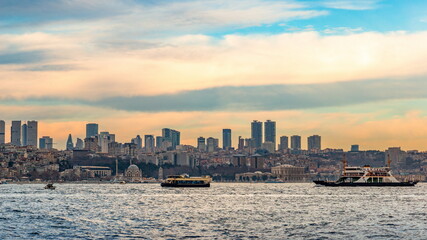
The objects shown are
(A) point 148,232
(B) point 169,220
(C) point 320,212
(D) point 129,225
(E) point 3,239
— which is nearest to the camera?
(E) point 3,239

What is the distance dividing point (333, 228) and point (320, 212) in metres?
19.8

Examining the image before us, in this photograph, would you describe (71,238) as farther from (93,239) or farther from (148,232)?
(148,232)

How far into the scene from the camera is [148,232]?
195ft

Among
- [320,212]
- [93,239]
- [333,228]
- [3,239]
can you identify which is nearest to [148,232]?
[93,239]

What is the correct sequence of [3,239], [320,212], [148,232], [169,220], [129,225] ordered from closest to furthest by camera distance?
[3,239] < [148,232] < [129,225] < [169,220] < [320,212]

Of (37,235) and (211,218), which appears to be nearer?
(37,235)

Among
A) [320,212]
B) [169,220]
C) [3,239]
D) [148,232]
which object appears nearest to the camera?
[3,239]

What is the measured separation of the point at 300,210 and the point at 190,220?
63.8ft

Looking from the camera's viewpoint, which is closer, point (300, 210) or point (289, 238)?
point (289, 238)

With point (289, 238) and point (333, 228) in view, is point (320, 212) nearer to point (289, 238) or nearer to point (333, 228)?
point (333, 228)

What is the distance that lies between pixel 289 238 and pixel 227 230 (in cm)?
736

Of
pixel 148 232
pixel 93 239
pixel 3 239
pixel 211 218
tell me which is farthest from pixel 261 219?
pixel 3 239

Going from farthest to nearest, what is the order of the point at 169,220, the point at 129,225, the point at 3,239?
the point at 169,220
the point at 129,225
the point at 3,239

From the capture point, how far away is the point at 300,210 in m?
86.2
